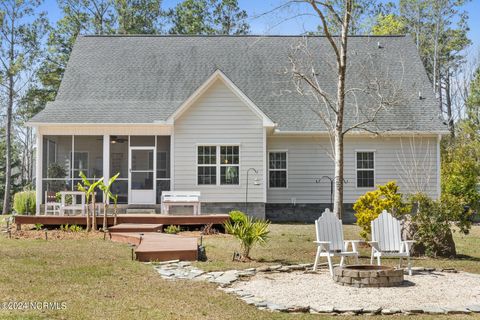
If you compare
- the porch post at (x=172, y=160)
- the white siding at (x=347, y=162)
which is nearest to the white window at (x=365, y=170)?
the white siding at (x=347, y=162)

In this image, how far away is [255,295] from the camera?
876 centimetres

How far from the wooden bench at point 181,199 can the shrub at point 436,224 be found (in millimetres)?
8741

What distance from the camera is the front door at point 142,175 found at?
878 inches

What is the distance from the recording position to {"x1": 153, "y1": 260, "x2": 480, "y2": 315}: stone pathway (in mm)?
7863

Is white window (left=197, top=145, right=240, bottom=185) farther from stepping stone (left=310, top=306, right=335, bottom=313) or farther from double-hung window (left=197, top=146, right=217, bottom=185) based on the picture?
stepping stone (left=310, top=306, right=335, bottom=313)

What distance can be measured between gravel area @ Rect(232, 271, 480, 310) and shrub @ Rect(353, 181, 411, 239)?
10.4 feet

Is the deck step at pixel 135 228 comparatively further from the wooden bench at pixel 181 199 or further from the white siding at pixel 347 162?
the white siding at pixel 347 162

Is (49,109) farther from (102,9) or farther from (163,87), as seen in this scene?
(102,9)

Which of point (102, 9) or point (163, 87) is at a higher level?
point (102, 9)

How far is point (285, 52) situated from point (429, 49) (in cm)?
1758

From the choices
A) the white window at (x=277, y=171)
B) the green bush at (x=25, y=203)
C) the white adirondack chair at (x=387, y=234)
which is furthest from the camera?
the green bush at (x=25, y=203)

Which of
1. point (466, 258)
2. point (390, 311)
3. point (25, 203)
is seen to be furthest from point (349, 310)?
point (25, 203)

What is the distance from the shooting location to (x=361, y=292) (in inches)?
354

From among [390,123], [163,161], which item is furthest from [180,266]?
[390,123]
